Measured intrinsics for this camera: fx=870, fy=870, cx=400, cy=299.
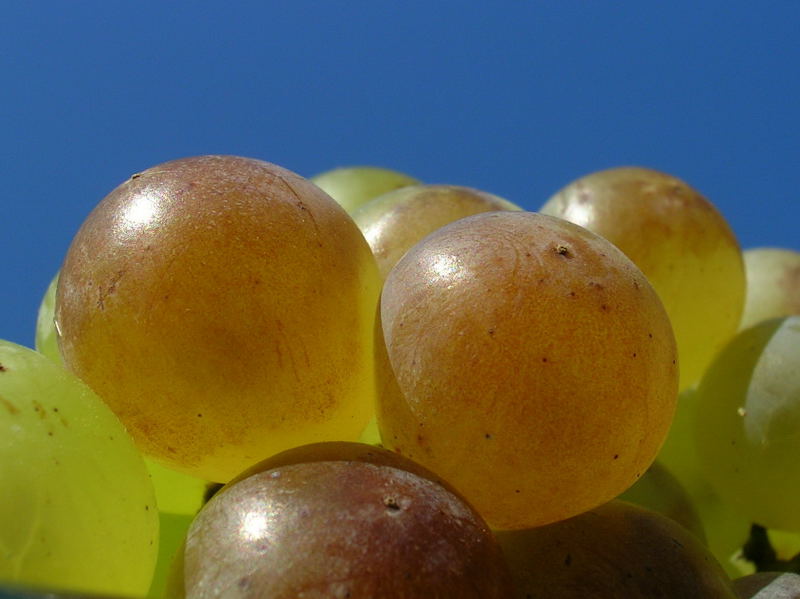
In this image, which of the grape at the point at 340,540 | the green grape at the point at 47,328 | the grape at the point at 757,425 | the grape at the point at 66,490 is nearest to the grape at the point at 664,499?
the grape at the point at 757,425

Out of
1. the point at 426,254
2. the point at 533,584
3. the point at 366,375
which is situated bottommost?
the point at 533,584

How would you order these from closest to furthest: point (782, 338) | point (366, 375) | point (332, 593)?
point (332, 593) < point (366, 375) < point (782, 338)

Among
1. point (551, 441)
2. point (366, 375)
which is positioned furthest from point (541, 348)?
point (366, 375)

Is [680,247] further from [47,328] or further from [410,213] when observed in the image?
[47,328]

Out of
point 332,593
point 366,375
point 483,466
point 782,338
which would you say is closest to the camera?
point 332,593

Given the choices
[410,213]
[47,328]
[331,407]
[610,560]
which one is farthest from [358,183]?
[610,560]

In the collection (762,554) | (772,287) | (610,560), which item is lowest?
(762,554)

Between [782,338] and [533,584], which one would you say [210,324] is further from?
[782,338]

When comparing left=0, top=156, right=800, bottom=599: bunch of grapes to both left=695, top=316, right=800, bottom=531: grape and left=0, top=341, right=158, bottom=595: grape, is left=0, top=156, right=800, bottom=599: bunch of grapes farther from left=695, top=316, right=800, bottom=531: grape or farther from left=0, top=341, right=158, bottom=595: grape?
left=695, top=316, right=800, bottom=531: grape
